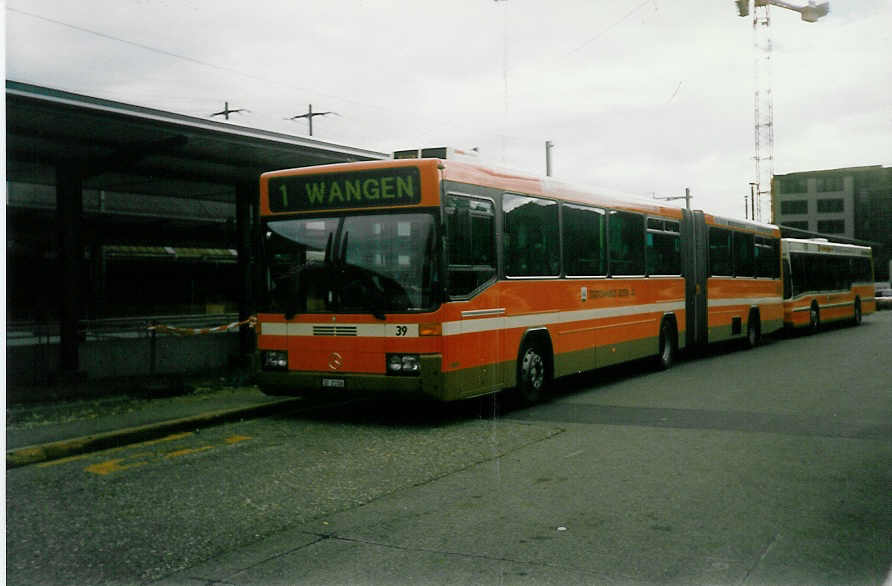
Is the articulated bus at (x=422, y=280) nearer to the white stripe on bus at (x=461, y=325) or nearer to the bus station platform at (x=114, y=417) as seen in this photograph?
the white stripe on bus at (x=461, y=325)

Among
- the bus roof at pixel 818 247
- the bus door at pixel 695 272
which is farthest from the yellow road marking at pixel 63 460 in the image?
the bus roof at pixel 818 247

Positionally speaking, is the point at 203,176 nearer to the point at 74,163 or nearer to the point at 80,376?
the point at 74,163

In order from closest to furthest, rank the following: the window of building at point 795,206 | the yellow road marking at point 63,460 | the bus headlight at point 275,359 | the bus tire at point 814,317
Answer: the yellow road marking at point 63,460
the bus headlight at point 275,359
the bus tire at point 814,317
the window of building at point 795,206

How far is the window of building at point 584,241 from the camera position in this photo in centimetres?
1284

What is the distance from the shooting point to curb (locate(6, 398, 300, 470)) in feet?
28.3

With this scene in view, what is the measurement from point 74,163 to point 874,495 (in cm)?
1274

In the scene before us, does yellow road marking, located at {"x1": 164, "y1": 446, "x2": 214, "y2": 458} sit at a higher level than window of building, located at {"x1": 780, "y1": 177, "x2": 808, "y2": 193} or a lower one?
lower

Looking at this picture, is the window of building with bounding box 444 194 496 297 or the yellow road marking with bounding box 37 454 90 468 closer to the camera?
the yellow road marking with bounding box 37 454 90 468

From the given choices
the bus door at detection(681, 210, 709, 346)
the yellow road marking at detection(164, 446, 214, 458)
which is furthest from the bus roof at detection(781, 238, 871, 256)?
the yellow road marking at detection(164, 446, 214, 458)

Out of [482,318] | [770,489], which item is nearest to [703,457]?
[770,489]

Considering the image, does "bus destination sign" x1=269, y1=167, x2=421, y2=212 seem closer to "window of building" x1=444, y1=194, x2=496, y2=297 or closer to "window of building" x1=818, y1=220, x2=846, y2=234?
"window of building" x1=444, y1=194, x2=496, y2=297

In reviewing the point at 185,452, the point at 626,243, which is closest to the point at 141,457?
the point at 185,452

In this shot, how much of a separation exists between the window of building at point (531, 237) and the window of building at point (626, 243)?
6.94 ft

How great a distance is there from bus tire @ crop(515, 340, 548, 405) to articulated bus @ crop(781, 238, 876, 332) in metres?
15.5
